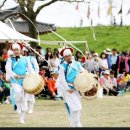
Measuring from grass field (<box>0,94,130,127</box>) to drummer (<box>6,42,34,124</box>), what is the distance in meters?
0.40

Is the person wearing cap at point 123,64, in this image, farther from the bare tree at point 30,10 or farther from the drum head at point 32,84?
the drum head at point 32,84

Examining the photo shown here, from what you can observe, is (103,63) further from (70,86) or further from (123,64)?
(70,86)

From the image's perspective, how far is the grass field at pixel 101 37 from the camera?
50344 mm

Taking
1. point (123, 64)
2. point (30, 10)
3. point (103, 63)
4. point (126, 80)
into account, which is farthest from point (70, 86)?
point (30, 10)

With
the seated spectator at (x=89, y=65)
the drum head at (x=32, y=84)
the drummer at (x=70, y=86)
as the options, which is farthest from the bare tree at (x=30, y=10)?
the drummer at (x=70, y=86)

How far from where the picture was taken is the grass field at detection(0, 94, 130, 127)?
13.8m

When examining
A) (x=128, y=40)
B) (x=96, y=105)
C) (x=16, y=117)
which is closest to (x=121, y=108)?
(x=96, y=105)

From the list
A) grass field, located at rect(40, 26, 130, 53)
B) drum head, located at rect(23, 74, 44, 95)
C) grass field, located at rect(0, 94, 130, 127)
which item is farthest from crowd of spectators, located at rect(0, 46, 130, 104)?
grass field, located at rect(40, 26, 130, 53)

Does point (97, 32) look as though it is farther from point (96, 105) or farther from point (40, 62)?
point (96, 105)

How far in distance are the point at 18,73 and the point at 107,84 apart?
917 centimetres

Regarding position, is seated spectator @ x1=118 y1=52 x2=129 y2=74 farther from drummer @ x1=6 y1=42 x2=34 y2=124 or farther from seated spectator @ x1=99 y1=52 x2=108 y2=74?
drummer @ x1=6 y1=42 x2=34 y2=124

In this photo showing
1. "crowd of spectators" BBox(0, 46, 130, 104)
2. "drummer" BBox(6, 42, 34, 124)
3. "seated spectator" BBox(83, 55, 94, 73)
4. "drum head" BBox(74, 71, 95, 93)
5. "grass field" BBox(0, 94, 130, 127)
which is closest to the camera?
"drum head" BBox(74, 71, 95, 93)

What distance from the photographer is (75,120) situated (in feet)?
38.8

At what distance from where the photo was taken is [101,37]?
54.7m
